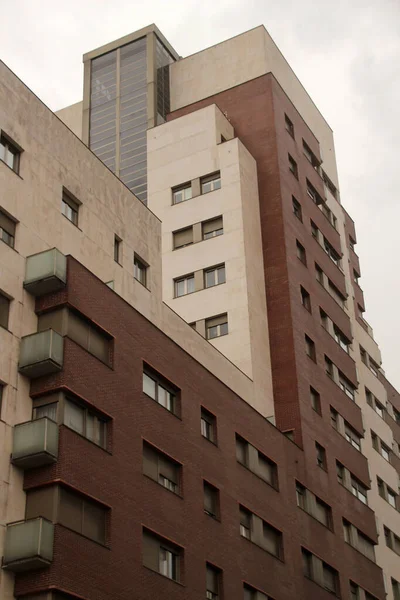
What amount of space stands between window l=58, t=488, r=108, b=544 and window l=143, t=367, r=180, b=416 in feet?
24.5

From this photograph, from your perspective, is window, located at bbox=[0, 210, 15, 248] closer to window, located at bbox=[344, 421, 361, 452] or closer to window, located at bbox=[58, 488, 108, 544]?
window, located at bbox=[58, 488, 108, 544]

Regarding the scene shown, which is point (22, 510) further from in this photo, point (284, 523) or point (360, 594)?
point (360, 594)

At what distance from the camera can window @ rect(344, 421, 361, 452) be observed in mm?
67156

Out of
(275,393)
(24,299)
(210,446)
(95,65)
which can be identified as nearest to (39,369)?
(24,299)

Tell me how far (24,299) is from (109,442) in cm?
670

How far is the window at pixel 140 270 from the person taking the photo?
161 feet

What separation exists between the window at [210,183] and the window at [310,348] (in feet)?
38.3

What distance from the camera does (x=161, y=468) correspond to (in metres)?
43.5

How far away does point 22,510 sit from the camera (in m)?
35.3

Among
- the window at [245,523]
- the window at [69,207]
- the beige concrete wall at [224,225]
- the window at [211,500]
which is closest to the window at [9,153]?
the window at [69,207]

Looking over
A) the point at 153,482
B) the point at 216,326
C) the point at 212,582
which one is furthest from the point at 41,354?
the point at 216,326

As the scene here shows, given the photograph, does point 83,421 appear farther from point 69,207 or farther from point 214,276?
point 214,276

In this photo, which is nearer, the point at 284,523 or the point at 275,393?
the point at 284,523

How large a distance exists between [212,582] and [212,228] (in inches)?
1031
